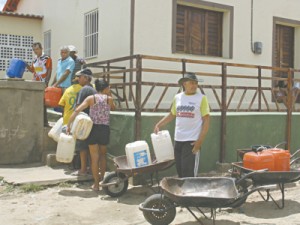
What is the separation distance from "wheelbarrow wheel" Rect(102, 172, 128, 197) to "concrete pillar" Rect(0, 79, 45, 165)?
7.92 ft

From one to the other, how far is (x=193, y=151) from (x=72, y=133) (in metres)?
1.96

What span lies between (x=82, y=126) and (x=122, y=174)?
916 millimetres

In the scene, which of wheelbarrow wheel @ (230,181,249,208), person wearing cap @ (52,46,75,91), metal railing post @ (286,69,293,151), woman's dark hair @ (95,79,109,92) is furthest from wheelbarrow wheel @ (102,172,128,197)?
metal railing post @ (286,69,293,151)

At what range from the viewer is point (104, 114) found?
6.40 m

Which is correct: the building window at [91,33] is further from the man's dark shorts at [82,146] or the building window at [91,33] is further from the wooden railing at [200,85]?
the man's dark shorts at [82,146]

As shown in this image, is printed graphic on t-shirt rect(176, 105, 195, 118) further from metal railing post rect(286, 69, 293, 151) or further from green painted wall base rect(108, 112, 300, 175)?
metal railing post rect(286, 69, 293, 151)

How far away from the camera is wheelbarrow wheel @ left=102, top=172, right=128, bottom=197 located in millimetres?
6149

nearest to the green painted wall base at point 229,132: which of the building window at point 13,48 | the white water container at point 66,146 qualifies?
the white water container at point 66,146

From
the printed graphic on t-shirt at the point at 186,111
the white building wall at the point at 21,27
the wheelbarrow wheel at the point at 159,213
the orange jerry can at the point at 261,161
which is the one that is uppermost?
the white building wall at the point at 21,27

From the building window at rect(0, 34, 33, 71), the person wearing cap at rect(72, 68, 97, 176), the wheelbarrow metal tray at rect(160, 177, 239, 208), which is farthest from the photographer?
the building window at rect(0, 34, 33, 71)

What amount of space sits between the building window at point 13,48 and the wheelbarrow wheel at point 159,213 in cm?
1019

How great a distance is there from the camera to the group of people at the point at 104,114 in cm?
543

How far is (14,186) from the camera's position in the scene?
6.52 meters

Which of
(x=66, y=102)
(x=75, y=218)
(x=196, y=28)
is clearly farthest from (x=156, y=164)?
(x=196, y=28)
